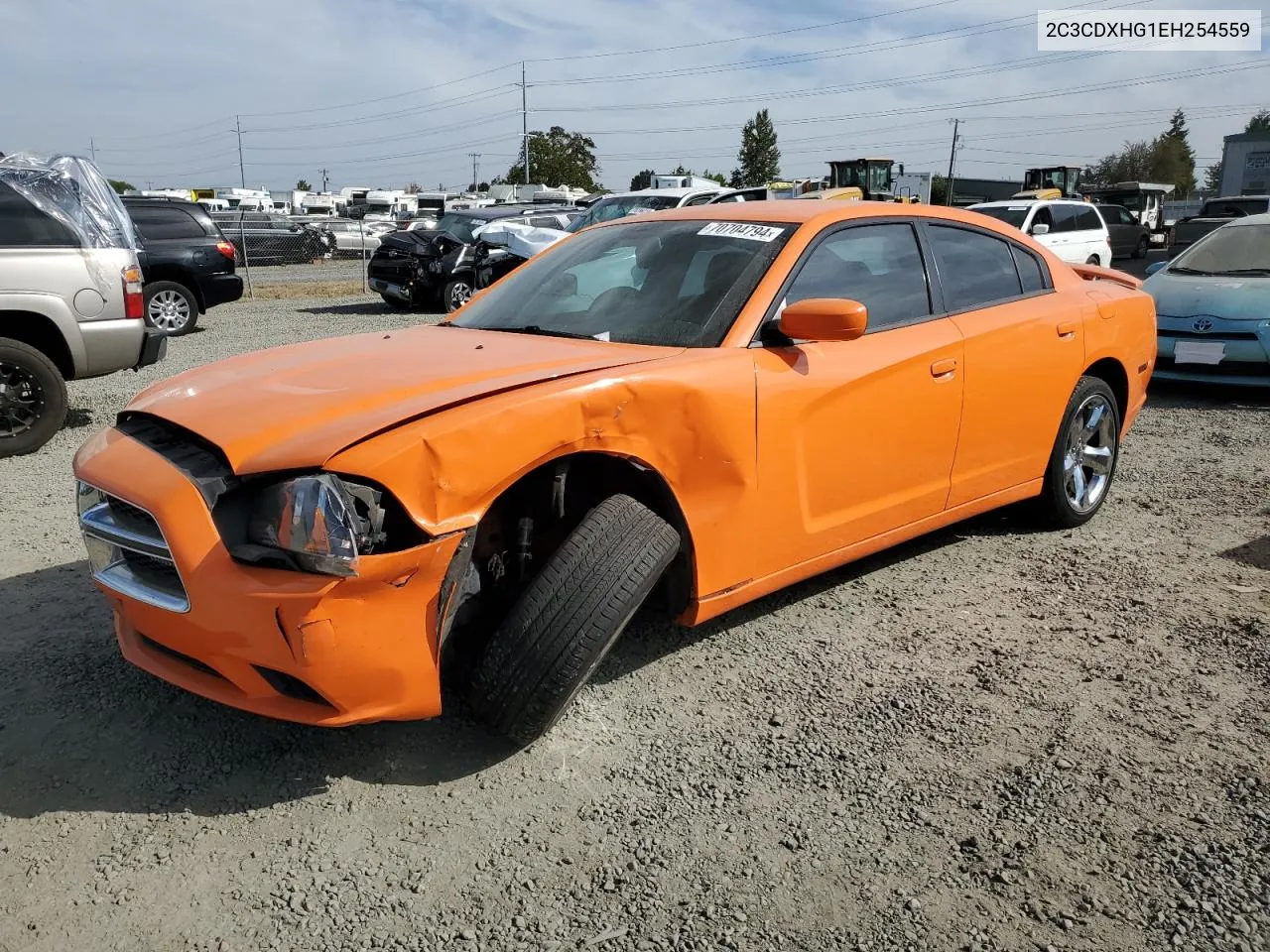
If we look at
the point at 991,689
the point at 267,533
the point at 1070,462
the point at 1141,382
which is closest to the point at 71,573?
the point at 267,533

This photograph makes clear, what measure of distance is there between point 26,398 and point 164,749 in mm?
4586

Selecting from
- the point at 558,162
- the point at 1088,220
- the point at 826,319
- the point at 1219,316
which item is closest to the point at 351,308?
the point at 1088,220

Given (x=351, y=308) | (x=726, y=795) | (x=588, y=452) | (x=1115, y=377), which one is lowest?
(x=726, y=795)

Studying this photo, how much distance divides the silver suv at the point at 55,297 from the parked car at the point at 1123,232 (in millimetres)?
22962

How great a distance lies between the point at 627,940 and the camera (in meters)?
2.03

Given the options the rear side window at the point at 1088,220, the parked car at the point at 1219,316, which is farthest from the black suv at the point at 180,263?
the rear side window at the point at 1088,220

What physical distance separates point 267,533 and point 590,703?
3.91 ft

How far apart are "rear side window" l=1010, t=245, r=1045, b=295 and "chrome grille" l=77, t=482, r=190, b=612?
3.57m

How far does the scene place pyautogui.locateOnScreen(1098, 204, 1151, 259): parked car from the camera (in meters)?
24.3

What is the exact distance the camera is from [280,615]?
2232 mm

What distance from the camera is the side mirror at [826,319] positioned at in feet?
9.68

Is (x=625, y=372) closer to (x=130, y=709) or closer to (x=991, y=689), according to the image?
(x=991, y=689)

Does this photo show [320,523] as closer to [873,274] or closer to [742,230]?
[742,230]

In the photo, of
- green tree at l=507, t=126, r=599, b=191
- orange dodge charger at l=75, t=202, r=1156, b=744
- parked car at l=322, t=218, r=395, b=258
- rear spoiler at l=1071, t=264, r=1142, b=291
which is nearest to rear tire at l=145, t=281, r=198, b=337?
orange dodge charger at l=75, t=202, r=1156, b=744
